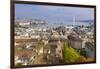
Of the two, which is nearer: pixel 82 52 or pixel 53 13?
pixel 53 13

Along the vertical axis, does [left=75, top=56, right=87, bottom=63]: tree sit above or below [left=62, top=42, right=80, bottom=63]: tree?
below

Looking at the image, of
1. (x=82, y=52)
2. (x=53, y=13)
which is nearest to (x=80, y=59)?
(x=82, y=52)

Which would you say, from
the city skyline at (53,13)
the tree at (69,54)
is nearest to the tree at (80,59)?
the tree at (69,54)

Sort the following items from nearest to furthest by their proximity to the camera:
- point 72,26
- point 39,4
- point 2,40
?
point 2,40, point 39,4, point 72,26

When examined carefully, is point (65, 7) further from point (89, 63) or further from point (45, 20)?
point (89, 63)

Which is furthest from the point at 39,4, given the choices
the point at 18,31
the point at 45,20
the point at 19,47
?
the point at 19,47

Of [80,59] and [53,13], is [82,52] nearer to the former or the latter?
[80,59]

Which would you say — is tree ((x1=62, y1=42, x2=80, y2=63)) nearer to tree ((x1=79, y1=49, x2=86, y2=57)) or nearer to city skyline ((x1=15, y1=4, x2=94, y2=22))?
tree ((x1=79, y1=49, x2=86, y2=57))

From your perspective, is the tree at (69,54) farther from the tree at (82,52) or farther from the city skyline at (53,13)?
the city skyline at (53,13)

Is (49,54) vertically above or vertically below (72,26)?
below

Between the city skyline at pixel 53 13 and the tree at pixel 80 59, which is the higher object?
the city skyline at pixel 53 13

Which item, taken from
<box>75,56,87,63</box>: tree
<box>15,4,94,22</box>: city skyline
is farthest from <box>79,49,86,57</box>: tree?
<box>15,4,94,22</box>: city skyline
